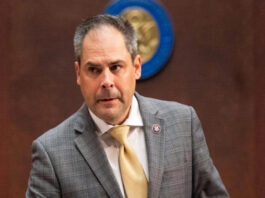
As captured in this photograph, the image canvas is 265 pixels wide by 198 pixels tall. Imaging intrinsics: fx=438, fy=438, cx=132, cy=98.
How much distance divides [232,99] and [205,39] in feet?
1.29

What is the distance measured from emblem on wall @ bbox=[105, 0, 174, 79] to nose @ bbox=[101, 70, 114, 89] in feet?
3.22

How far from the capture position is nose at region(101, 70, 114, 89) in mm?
1589

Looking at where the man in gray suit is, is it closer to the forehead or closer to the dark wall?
the forehead

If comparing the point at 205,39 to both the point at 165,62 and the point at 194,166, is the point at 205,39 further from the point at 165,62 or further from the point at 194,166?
the point at 194,166

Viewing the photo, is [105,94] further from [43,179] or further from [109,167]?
[43,179]

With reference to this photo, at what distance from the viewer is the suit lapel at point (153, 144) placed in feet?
5.40

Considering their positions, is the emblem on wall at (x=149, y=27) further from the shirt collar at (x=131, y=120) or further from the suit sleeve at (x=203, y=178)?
the suit sleeve at (x=203, y=178)

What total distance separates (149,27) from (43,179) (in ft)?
4.16

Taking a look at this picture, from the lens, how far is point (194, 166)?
5.79 feet

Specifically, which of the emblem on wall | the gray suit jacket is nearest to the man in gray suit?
the gray suit jacket

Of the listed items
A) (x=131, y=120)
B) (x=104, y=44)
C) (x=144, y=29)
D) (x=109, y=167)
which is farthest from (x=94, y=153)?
(x=144, y=29)

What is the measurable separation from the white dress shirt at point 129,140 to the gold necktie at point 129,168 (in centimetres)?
3

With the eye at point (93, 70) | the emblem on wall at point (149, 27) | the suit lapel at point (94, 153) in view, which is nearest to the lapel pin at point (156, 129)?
the suit lapel at point (94, 153)

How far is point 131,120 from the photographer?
176 cm
